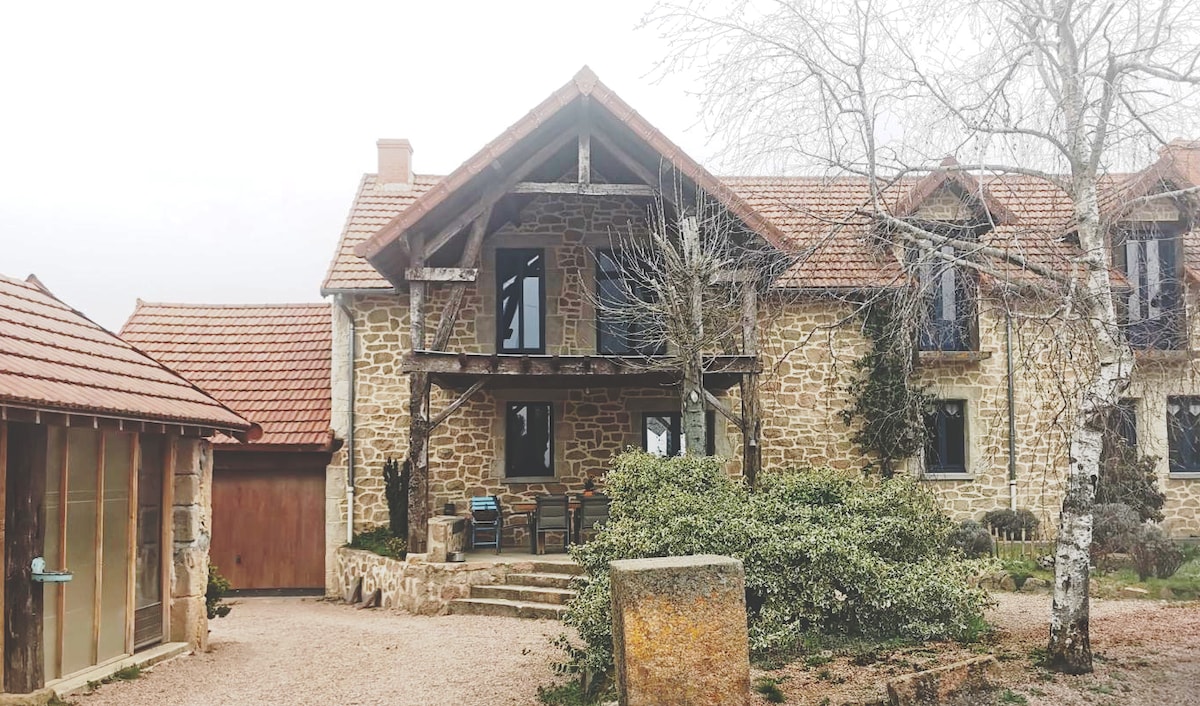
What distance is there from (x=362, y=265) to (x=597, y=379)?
14.1 feet

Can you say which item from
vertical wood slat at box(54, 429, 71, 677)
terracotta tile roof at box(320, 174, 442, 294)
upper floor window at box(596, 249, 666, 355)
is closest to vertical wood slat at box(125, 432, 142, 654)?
vertical wood slat at box(54, 429, 71, 677)

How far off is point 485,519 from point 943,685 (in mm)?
9233

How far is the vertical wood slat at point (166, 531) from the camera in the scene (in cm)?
972

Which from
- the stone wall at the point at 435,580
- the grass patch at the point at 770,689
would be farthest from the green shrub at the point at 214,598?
the grass patch at the point at 770,689

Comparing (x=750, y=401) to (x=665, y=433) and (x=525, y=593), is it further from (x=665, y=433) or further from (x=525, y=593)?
(x=525, y=593)

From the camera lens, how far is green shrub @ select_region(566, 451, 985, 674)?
7.58m

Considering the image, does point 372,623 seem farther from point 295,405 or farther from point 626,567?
point 626,567

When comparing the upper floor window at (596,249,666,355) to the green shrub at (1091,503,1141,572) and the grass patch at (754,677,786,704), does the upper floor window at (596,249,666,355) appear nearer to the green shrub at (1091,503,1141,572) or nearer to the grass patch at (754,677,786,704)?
the green shrub at (1091,503,1141,572)

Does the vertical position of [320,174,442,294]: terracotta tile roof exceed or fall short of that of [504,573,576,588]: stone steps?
it exceeds it

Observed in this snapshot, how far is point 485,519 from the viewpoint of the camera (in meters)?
14.5

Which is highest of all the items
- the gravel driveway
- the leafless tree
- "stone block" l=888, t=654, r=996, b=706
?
the leafless tree

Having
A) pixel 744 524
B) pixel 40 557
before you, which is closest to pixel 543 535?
pixel 744 524

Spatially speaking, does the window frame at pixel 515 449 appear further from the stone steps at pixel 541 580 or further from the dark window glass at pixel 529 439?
the stone steps at pixel 541 580

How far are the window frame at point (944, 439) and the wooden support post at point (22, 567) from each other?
12.8m
